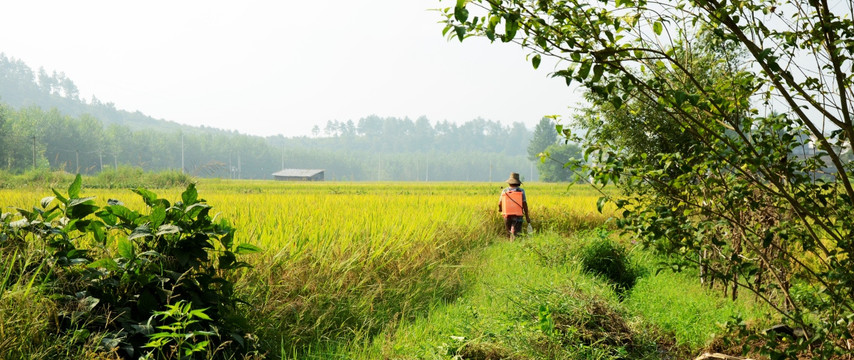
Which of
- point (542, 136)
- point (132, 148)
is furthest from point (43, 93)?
point (542, 136)

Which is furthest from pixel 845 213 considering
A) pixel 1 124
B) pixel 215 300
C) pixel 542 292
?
pixel 1 124

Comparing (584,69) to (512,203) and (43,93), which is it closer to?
(512,203)

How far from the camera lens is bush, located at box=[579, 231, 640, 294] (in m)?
7.60

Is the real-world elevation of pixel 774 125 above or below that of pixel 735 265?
above

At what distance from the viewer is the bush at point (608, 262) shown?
24.9 ft

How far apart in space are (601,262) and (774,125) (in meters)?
5.26

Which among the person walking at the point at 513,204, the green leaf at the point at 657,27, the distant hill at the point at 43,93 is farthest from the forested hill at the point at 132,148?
the green leaf at the point at 657,27

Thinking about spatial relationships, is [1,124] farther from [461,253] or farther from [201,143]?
[461,253]

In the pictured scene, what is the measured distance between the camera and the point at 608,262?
775cm

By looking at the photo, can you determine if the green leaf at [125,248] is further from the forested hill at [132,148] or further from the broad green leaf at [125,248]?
the forested hill at [132,148]

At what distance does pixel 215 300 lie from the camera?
333cm

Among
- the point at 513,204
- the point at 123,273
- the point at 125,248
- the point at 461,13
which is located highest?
the point at 461,13

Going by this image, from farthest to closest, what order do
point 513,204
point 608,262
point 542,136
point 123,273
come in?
point 542,136, point 513,204, point 608,262, point 123,273

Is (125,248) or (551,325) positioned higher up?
(125,248)
